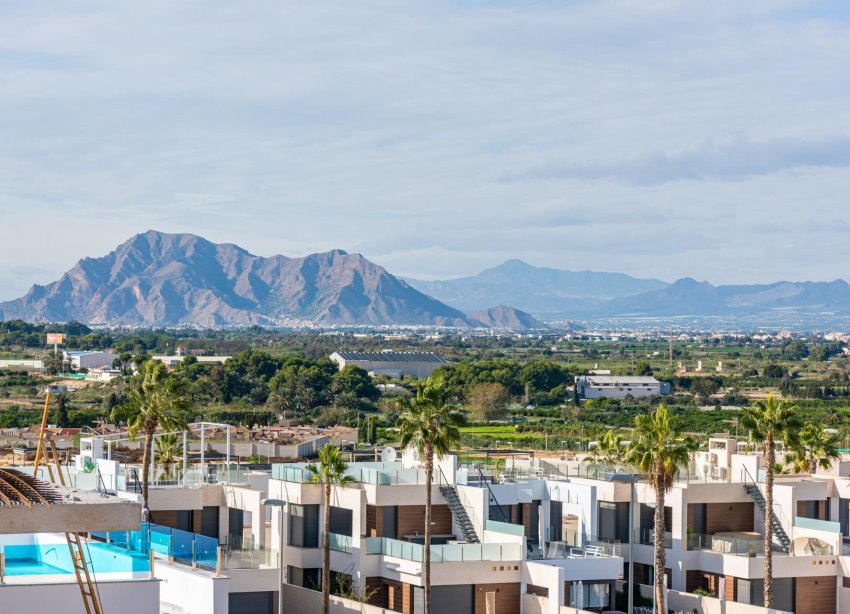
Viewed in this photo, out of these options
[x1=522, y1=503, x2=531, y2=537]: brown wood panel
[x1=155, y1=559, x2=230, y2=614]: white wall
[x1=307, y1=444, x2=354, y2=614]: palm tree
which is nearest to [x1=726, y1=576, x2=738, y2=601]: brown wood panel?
[x1=522, y1=503, x2=531, y2=537]: brown wood panel

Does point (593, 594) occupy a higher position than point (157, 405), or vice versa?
point (157, 405)

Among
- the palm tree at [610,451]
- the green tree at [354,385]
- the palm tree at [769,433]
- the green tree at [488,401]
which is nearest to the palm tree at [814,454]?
the palm tree at [610,451]

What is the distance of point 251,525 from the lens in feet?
140

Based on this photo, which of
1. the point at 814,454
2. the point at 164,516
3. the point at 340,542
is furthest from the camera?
the point at 814,454

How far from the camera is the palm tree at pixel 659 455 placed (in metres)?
40.0

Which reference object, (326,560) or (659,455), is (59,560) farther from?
(659,455)

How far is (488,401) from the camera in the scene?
457 ft

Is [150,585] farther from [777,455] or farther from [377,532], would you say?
[777,455]

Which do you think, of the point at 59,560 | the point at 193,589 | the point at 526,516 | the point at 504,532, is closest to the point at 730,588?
the point at 526,516

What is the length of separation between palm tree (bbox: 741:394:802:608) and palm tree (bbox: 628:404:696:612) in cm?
298

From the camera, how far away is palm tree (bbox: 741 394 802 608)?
4116 cm

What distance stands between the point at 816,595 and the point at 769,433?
499 cm

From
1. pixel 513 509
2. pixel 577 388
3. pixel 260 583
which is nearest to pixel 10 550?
pixel 260 583

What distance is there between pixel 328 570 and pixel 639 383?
14111 cm
